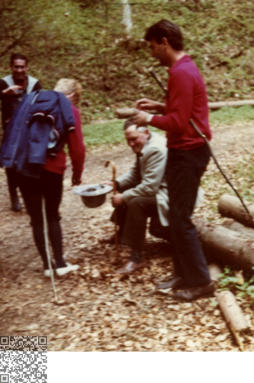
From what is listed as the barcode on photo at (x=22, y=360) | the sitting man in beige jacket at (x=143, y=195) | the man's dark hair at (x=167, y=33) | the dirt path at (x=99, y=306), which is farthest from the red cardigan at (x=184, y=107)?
the barcode on photo at (x=22, y=360)

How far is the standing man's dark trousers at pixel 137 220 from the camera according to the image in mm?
3479

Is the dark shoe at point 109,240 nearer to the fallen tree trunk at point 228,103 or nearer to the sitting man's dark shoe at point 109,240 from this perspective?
the sitting man's dark shoe at point 109,240

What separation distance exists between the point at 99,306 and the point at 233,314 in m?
0.96

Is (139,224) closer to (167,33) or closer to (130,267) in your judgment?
(130,267)

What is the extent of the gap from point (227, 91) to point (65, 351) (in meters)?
8.41


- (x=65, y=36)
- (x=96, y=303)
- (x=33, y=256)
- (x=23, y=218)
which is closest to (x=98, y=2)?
(x=65, y=36)

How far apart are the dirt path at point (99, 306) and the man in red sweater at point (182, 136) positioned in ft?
0.84

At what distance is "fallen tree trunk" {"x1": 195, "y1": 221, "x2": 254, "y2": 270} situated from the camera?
3.19m

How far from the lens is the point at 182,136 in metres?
2.83

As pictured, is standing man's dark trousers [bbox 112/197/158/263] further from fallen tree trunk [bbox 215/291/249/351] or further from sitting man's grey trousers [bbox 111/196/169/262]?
fallen tree trunk [bbox 215/291/249/351]

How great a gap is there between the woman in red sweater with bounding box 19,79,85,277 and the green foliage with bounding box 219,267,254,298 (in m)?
1.33

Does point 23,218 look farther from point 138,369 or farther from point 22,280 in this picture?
point 138,369

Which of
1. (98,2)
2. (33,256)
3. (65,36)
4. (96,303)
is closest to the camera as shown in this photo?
(96,303)

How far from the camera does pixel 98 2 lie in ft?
31.2
